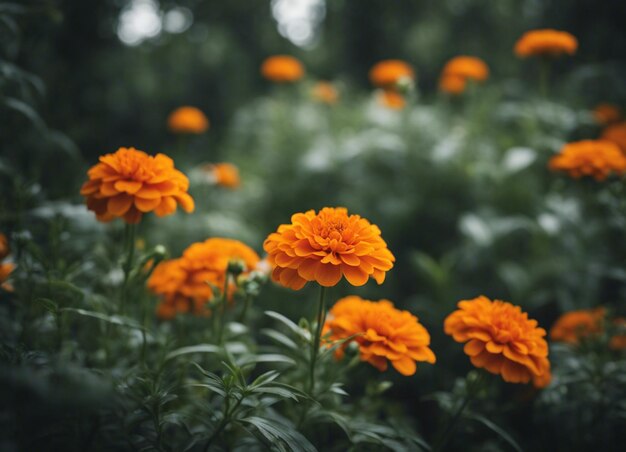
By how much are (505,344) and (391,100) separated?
211 cm

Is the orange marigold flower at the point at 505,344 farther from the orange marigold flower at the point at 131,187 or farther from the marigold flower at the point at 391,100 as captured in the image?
the marigold flower at the point at 391,100

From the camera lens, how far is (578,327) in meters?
1.49

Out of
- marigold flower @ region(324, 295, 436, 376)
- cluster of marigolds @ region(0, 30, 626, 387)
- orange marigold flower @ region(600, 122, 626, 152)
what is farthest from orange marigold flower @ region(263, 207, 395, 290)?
orange marigold flower @ region(600, 122, 626, 152)

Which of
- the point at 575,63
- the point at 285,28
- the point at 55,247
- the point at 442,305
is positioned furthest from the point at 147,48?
the point at 575,63

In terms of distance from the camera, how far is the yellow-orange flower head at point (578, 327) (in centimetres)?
146

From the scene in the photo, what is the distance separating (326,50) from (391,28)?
0.66 metres

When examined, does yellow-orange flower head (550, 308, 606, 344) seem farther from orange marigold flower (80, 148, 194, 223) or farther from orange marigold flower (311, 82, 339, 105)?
orange marigold flower (311, 82, 339, 105)

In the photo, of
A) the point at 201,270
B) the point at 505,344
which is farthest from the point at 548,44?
the point at 201,270

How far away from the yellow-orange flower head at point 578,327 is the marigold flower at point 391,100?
1710mm

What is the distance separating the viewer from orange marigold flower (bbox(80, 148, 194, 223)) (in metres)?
1.06

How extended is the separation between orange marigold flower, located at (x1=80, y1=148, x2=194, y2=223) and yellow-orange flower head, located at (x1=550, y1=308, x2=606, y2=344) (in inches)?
53.0

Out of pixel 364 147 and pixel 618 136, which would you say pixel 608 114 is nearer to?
pixel 618 136

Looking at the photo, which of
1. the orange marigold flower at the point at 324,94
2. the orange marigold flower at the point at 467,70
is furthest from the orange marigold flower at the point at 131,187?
the orange marigold flower at the point at 467,70

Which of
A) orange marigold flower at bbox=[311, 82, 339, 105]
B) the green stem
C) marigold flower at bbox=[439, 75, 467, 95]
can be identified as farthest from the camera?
orange marigold flower at bbox=[311, 82, 339, 105]
